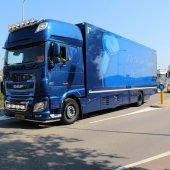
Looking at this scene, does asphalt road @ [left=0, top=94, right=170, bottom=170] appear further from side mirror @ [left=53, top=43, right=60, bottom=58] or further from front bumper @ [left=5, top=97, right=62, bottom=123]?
side mirror @ [left=53, top=43, right=60, bottom=58]

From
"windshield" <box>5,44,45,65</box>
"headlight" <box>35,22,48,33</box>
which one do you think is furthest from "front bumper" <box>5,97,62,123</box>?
"headlight" <box>35,22,48,33</box>

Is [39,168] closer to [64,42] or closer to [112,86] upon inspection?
[64,42]

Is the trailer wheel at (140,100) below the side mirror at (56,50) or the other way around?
below

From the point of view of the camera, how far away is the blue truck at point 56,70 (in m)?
10.7

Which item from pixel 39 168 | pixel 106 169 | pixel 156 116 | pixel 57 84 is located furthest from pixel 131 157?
pixel 156 116

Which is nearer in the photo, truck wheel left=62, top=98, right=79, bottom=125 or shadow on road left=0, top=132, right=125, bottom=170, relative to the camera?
shadow on road left=0, top=132, right=125, bottom=170

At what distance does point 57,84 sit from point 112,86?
4.00 metres

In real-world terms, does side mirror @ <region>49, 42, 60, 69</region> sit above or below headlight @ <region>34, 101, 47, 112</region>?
above

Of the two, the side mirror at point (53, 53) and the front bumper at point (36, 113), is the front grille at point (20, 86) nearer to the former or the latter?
the front bumper at point (36, 113)

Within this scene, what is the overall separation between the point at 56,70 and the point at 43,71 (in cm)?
54

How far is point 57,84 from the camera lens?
11.1m

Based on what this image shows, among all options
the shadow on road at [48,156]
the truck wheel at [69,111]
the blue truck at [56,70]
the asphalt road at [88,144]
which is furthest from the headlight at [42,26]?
the shadow on road at [48,156]

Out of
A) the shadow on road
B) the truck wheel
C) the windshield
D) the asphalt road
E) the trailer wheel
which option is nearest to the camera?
the shadow on road

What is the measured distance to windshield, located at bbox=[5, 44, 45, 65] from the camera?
10789 millimetres
